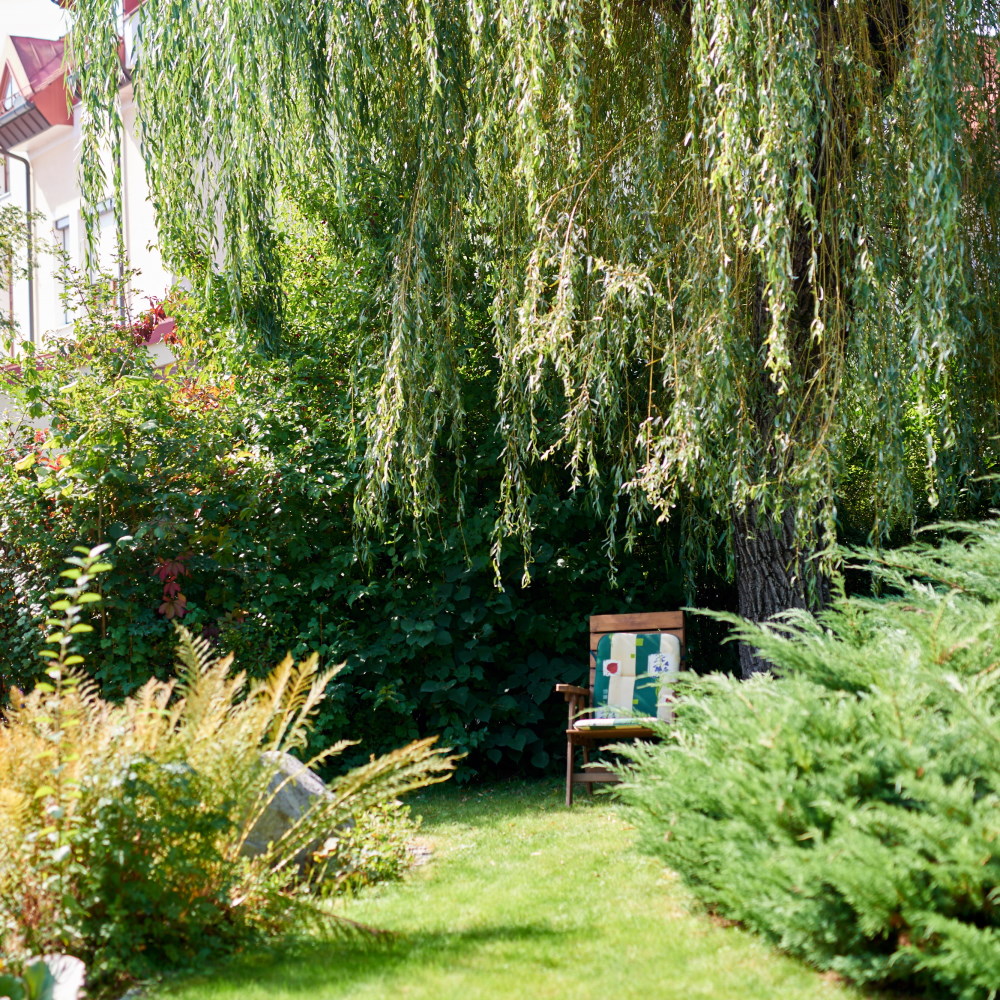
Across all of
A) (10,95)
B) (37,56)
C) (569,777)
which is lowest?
(569,777)

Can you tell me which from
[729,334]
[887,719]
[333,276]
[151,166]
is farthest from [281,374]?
[887,719]

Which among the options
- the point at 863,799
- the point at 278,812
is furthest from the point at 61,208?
the point at 863,799

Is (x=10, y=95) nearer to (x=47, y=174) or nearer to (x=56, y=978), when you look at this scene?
(x=47, y=174)

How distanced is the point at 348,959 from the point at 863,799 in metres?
1.50

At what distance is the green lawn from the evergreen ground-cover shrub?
15cm

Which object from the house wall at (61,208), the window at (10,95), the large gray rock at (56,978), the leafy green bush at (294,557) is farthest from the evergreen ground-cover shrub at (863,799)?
the window at (10,95)

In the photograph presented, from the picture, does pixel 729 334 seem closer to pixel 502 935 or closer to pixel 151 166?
pixel 502 935

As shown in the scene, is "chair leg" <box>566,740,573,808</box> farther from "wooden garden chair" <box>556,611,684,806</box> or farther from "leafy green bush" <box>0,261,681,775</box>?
"leafy green bush" <box>0,261,681,775</box>

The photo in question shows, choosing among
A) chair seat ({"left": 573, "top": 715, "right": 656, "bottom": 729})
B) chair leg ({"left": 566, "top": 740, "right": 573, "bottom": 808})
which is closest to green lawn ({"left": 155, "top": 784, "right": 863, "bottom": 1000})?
chair seat ({"left": 573, "top": 715, "right": 656, "bottom": 729})

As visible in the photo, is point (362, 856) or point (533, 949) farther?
point (362, 856)

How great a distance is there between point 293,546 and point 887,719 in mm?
4475

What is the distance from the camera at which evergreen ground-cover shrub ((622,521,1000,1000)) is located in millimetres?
2629

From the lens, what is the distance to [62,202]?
51.1 ft

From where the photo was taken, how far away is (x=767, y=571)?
226 inches
